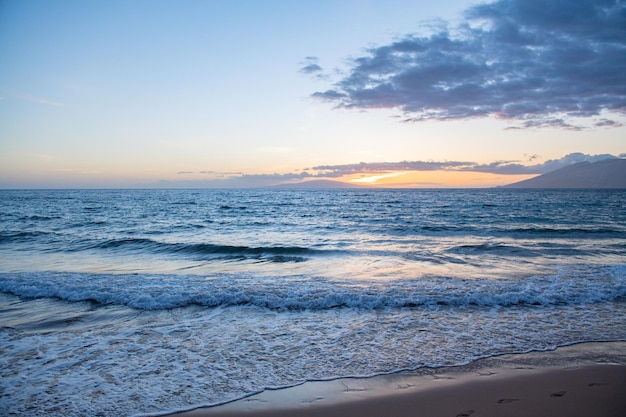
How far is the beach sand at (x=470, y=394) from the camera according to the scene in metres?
4.39

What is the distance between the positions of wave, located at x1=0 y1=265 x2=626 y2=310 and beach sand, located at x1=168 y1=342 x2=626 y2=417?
340cm

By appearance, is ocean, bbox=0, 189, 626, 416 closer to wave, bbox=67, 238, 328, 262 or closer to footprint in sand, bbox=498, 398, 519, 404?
wave, bbox=67, 238, 328, 262

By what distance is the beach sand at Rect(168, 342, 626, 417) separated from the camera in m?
4.39

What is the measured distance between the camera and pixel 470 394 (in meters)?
4.76

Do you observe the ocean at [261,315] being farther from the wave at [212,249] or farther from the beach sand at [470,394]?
the beach sand at [470,394]

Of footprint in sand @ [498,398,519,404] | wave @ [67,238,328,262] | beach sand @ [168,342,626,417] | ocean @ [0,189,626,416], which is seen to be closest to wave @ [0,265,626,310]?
ocean @ [0,189,626,416]

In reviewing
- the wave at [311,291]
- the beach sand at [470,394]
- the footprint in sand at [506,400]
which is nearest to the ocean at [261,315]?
the wave at [311,291]

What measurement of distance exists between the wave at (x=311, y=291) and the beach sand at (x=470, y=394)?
3403 mm

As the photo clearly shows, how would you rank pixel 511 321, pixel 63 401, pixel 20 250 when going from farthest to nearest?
pixel 20 250 < pixel 511 321 < pixel 63 401

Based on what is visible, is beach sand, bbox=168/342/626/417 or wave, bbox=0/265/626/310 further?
wave, bbox=0/265/626/310

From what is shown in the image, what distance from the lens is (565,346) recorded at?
20.9 ft

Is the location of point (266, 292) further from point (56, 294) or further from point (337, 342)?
point (56, 294)

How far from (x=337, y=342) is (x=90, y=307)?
21.5 feet

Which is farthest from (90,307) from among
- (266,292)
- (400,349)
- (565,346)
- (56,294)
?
(565,346)
